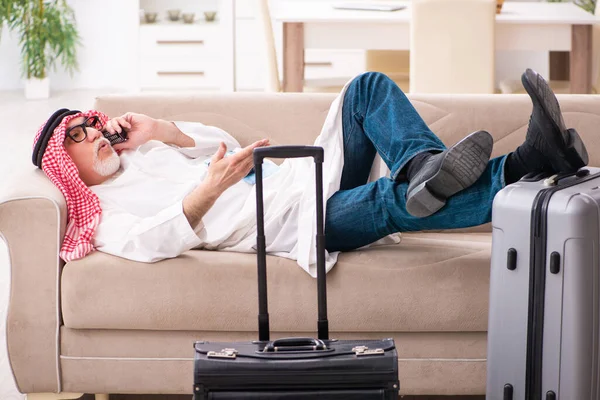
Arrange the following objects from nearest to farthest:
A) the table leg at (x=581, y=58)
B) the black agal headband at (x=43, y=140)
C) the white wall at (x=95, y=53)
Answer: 1. the black agal headband at (x=43, y=140)
2. the table leg at (x=581, y=58)
3. the white wall at (x=95, y=53)

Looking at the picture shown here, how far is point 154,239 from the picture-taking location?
2.05 meters

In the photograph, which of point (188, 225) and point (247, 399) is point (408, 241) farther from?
point (247, 399)

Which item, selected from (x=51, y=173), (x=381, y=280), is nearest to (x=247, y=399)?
(x=381, y=280)

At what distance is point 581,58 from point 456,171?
263 centimetres

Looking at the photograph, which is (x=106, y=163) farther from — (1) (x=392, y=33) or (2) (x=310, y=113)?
(1) (x=392, y=33)

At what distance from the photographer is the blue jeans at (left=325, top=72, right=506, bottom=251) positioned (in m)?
1.87

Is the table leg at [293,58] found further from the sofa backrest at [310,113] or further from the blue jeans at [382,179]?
the blue jeans at [382,179]

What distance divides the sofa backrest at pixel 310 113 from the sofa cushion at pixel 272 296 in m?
0.62

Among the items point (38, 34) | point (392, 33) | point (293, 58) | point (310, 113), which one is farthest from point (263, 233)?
point (38, 34)

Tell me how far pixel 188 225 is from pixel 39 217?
0.35 m

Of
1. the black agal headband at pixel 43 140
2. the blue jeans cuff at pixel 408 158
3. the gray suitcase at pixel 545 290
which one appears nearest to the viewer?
the gray suitcase at pixel 545 290

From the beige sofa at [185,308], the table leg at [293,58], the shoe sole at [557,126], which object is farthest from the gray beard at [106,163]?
the table leg at [293,58]

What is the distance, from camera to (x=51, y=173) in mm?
2217

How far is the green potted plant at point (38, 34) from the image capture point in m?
6.69
